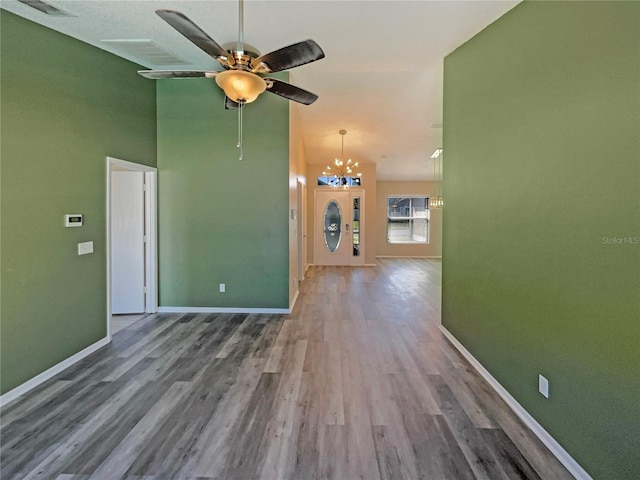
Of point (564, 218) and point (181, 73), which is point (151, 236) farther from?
point (564, 218)

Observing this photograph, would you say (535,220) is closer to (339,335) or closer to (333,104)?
(339,335)

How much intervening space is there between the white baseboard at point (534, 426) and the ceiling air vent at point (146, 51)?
4586 millimetres

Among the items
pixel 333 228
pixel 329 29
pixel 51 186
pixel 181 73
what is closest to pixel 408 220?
pixel 333 228

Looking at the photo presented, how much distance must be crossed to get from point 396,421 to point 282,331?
1.99 metres

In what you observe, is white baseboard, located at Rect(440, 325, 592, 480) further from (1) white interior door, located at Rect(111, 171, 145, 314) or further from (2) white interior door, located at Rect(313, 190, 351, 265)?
(2) white interior door, located at Rect(313, 190, 351, 265)

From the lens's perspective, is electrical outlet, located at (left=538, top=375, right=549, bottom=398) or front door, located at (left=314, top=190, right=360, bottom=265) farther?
front door, located at (left=314, top=190, right=360, bottom=265)

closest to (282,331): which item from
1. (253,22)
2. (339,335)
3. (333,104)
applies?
(339,335)

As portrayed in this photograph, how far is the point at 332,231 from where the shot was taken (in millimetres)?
9336

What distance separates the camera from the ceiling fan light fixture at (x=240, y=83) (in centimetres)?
200

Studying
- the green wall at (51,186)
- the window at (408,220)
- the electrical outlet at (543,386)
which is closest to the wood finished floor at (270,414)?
the electrical outlet at (543,386)

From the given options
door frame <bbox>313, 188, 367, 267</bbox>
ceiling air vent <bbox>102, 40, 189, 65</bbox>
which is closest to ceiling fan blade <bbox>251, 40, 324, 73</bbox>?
ceiling air vent <bbox>102, 40, 189, 65</bbox>

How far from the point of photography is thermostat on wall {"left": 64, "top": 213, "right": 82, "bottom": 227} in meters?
2.96

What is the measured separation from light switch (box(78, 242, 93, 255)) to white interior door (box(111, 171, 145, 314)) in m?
1.17

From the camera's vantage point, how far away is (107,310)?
3.49 m
